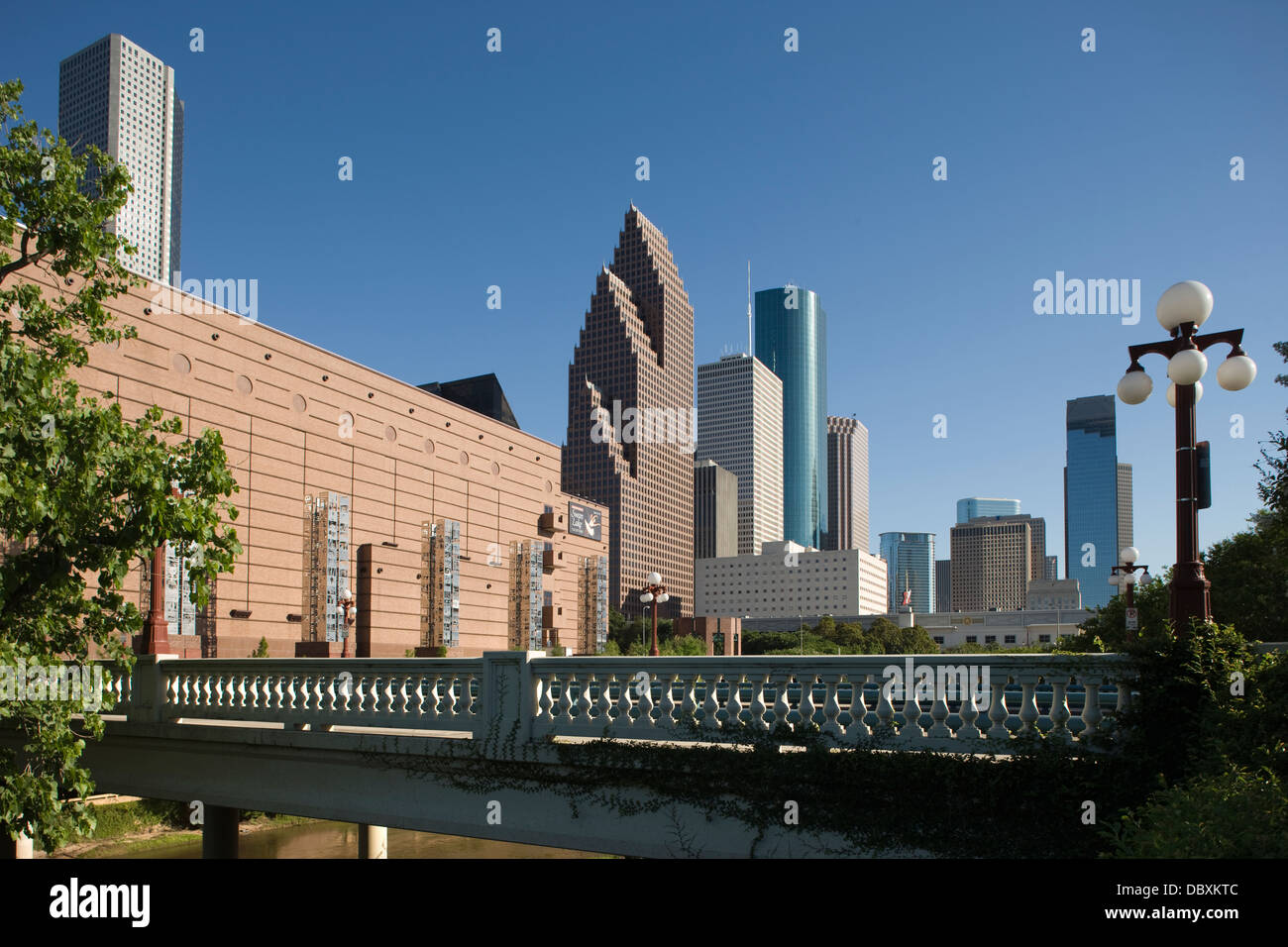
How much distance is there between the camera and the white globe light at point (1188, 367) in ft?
32.3

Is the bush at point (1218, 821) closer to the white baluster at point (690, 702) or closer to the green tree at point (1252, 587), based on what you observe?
the white baluster at point (690, 702)

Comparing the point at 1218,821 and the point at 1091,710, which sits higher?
the point at 1091,710

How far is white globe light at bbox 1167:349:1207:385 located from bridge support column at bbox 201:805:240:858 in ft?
52.0

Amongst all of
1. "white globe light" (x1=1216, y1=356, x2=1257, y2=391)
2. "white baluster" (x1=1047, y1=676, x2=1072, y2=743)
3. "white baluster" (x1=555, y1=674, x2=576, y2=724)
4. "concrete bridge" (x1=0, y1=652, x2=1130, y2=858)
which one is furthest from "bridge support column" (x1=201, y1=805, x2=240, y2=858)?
"white globe light" (x1=1216, y1=356, x2=1257, y2=391)

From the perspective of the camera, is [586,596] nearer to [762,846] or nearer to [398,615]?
[398,615]

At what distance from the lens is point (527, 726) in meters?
12.3

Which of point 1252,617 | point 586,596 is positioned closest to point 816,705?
point 1252,617

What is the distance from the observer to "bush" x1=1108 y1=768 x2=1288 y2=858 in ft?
20.9

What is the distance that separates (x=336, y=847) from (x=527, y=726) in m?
28.0

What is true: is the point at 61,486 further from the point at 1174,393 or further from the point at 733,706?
the point at 1174,393

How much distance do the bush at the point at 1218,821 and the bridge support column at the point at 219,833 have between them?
14296 millimetres

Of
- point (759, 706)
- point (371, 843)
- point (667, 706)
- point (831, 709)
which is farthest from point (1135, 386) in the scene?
point (371, 843)

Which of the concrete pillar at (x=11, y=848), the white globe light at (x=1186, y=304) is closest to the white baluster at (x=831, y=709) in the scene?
the white globe light at (x=1186, y=304)

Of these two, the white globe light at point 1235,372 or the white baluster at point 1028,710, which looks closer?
the white baluster at point 1028,710
